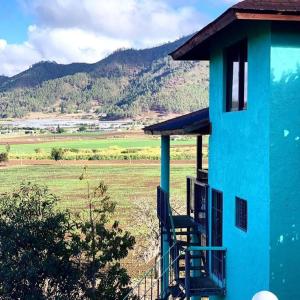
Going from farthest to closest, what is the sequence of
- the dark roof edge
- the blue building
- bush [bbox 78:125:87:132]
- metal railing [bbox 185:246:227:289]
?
bush [bbox 78:125:87:132] < metal railing [bbox 185:246:227:289] < the blue building < the dark roof edge

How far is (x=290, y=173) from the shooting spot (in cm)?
761

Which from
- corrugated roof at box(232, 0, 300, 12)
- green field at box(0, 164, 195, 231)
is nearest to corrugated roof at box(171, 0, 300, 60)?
corrugated roof at box(232, 0, 300, 12)

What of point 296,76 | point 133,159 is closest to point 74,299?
point 296,76

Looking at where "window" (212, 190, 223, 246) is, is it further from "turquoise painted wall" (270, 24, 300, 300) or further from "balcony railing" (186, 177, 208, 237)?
"turquoise painted wall" (270, 24, 300, 300)

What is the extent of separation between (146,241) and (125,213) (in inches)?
649

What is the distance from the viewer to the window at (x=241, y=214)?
884cm

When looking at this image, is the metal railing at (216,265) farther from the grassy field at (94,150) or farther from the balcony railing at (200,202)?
the grassy field at (94,150)

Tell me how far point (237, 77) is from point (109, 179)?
6181 centimetres

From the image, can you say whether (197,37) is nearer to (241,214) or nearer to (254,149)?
(254,149)

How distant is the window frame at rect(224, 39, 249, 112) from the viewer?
8930mm

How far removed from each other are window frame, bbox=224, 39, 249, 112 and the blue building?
2 cm

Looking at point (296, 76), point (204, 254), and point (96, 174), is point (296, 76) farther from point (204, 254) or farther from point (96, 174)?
point (96, 174)

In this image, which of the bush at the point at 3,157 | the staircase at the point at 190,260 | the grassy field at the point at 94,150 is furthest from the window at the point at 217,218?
the bush at the point at 3,157

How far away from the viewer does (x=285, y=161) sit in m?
7.62
